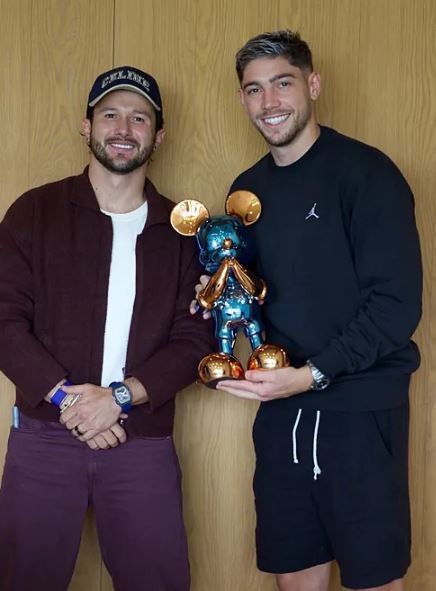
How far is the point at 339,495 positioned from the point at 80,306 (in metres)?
0.75

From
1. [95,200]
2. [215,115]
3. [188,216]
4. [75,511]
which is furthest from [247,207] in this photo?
[75,511]

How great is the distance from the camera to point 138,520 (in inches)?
64.9

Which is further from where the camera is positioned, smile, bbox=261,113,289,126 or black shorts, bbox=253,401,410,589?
smile, bbox=261,113,289,126

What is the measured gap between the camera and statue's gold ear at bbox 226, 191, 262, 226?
5.41 feet

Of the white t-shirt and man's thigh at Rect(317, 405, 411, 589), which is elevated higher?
the white t-shirt

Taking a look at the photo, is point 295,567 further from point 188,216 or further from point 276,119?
point 276,119

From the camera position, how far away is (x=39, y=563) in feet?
5.33

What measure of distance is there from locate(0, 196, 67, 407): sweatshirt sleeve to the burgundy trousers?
0.13 metres

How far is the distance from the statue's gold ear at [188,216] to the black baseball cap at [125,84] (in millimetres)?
312

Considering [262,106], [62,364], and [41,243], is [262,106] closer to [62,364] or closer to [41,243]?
[41,243]

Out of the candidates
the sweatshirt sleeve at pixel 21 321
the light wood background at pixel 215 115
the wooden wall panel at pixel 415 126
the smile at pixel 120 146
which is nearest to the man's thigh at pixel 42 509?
the sweatshirt sleeve at pixel 21 321

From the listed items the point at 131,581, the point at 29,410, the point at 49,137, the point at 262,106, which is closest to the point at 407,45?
the point at 262,106

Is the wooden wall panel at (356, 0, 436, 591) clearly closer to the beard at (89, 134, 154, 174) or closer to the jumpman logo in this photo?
the jumpman logo

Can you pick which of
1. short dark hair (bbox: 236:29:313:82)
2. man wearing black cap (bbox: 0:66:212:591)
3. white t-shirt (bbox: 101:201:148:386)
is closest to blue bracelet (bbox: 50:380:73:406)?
man wearing black cap (bbox: 0:66:212:591)
